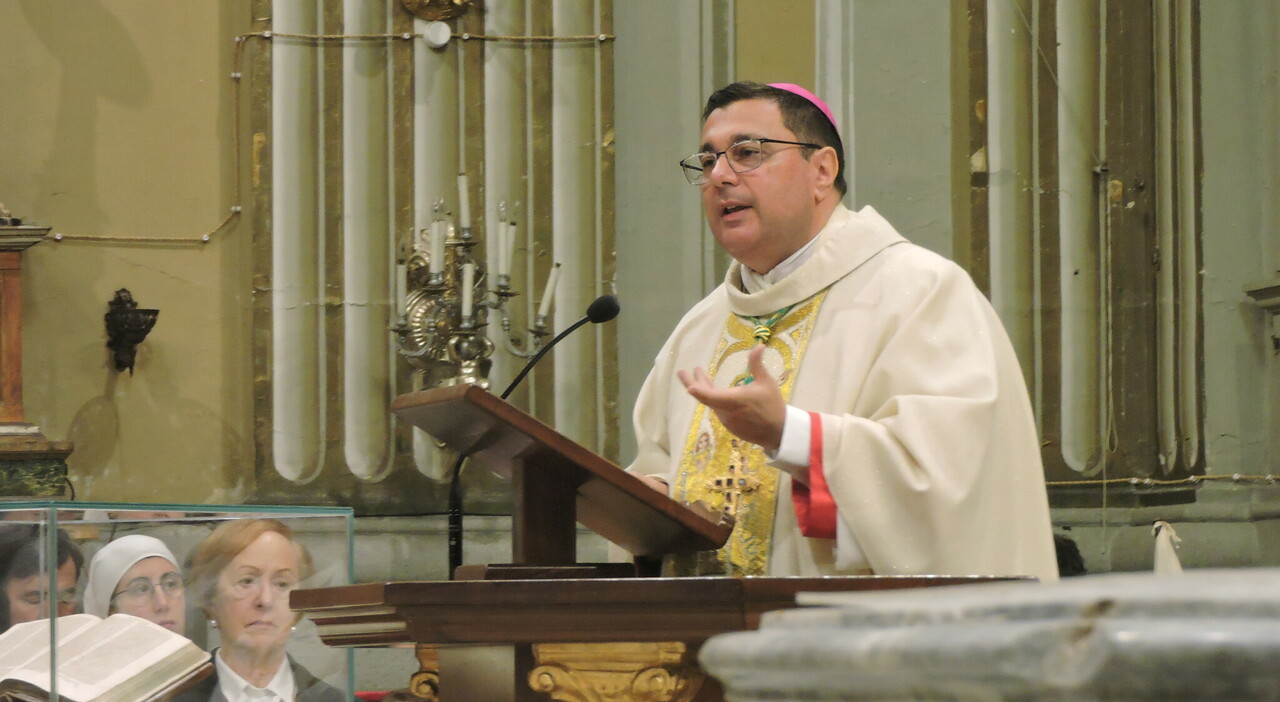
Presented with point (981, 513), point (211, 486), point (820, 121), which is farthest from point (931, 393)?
point (211, 486)

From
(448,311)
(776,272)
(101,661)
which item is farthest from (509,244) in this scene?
(101,661)

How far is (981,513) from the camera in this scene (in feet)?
8.75

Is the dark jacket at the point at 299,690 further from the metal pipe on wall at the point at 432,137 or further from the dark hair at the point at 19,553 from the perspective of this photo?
the metal pipe on wall at the point at 432,137

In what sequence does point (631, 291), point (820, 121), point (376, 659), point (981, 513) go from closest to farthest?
point (981, 513) < point (820, 121) < point (376, 659) < point (631, 291)

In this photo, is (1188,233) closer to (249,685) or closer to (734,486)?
(734,486)

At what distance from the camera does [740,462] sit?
3.07 meters

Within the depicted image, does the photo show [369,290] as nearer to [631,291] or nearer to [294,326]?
[294,326]

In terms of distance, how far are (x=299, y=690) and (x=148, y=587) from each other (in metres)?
0.39

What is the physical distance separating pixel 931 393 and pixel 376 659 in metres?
3.07

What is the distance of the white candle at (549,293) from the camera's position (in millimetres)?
5305

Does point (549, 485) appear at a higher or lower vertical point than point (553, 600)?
higher

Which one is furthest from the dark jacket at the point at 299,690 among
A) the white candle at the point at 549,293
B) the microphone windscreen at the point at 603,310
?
the white candle at the point at 549,293

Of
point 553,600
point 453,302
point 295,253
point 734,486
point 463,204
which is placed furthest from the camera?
point 295,253

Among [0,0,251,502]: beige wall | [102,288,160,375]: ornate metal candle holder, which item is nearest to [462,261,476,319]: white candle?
[0,0,251,502]: beige wall
